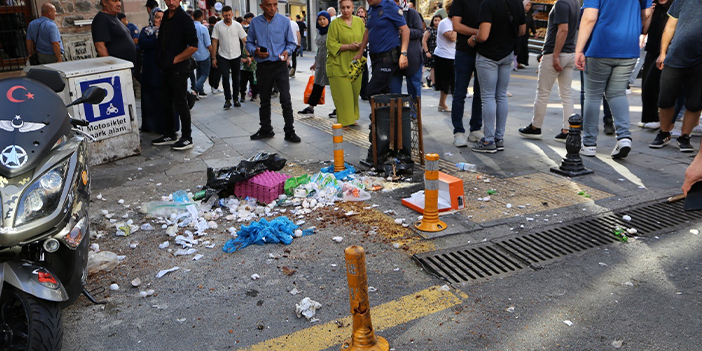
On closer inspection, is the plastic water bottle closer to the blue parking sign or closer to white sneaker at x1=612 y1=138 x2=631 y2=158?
white sneaker at x1=612 y1=138 x2=631 y2=158

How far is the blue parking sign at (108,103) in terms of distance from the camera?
7.05 metres

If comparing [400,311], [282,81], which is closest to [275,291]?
[400,311]

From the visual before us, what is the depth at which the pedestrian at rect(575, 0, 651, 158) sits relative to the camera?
645cm

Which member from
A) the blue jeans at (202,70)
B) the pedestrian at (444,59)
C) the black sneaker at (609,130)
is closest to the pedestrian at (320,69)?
the pedestrian at (444,59)

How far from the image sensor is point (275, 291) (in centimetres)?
381

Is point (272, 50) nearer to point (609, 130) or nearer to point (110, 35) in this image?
point (110, 35)

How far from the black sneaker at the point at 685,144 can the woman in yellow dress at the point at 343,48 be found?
443cm

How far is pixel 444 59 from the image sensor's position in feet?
33.7

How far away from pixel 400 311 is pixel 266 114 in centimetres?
553

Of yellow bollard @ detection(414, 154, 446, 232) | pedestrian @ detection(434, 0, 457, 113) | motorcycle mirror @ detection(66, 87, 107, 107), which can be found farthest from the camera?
pedestrian @ detection(434, 0, 457, 113)

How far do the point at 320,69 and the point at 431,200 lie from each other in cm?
571

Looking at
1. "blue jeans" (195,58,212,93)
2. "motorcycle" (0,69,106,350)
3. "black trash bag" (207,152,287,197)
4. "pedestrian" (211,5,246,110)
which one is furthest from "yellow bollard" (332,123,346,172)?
"blue jeans" (195,58,212,93)

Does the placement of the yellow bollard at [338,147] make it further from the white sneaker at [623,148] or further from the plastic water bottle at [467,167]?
the white sneaker at [623,148]

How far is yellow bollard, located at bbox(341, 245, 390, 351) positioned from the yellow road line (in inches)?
9.5
